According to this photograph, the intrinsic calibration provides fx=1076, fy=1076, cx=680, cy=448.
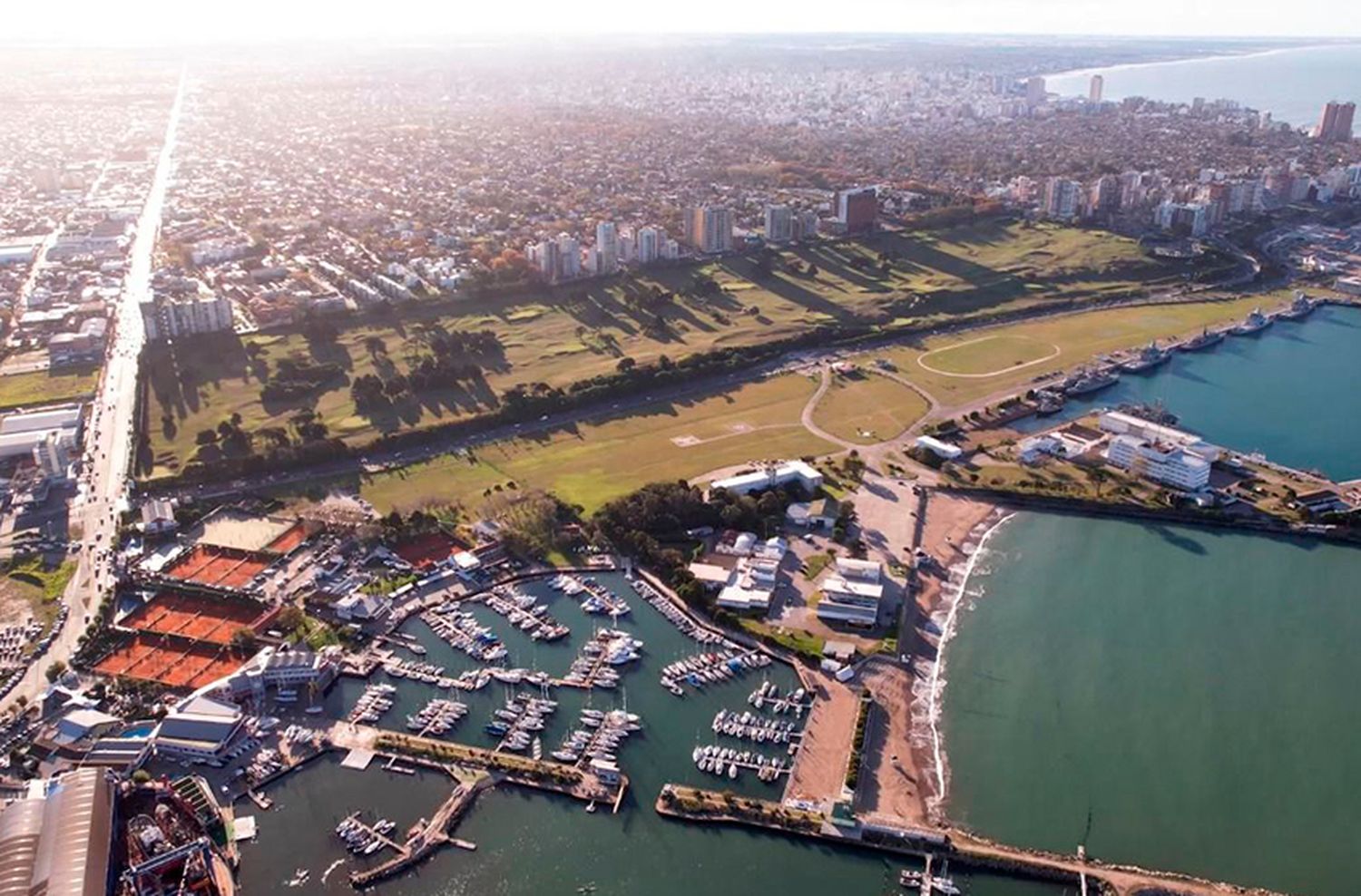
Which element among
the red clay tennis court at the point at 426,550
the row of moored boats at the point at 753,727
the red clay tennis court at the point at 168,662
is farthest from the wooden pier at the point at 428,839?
the red clay tennis court at the point at 426,550

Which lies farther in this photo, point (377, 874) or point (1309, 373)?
point (1309, 373)

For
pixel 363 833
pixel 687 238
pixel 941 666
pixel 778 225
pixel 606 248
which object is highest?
pixel 778 225

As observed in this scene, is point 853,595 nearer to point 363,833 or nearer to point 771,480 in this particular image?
point 771,480

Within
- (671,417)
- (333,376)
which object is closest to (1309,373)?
(671,417)

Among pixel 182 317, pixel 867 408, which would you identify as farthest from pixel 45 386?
pixel 867 408

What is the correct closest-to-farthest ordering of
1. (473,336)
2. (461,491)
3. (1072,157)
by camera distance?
(461,491) → (473,336) → (1072,157)

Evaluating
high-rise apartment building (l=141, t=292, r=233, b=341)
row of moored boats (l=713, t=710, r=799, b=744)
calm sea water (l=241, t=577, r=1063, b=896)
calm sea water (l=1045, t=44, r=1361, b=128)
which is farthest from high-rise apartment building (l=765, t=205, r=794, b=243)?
calm sea water (l=1045, t=44, r=1361, b=128)

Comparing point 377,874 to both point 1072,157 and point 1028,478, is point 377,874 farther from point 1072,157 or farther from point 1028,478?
point 1072,157
